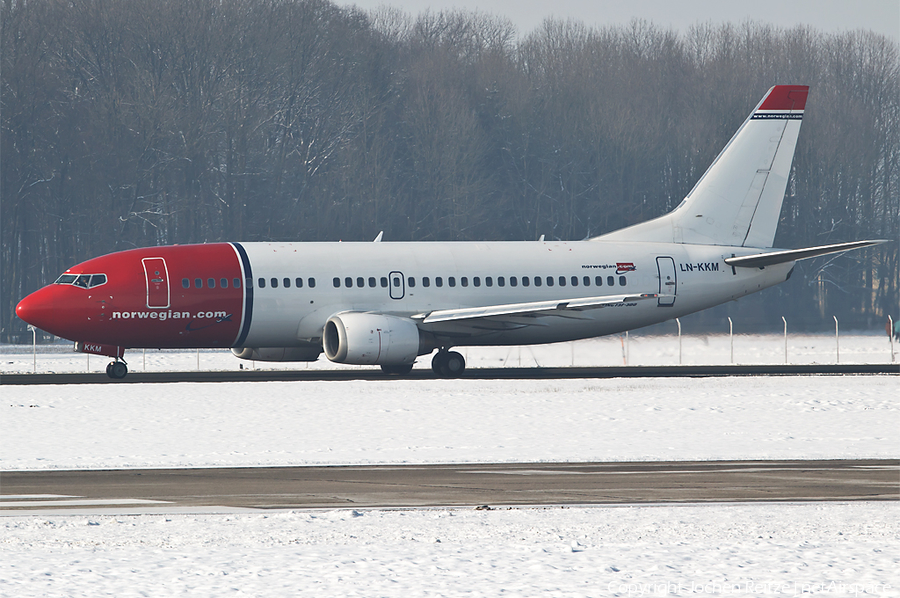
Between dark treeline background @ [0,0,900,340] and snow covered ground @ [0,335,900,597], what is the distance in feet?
134

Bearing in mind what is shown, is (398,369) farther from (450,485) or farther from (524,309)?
(450,485)

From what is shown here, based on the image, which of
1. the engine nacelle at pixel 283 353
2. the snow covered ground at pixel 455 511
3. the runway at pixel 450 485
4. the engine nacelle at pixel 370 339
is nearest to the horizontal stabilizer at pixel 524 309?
the engine nacelle at pixel 370 339

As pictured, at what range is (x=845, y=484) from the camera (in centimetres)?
1623

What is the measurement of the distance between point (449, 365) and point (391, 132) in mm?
58723

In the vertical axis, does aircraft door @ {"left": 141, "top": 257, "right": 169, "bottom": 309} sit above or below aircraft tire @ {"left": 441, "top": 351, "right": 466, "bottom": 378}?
above

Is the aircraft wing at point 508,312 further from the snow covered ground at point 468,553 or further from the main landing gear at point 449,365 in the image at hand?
the snow covered ground at point 468,553

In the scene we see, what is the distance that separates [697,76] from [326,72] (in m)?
32.9


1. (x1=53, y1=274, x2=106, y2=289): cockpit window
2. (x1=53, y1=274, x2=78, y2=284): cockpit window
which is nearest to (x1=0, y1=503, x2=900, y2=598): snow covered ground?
(x1=53, y1=274, x2=106, y2=289): cockpit window

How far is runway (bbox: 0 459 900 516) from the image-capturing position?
49.0ft

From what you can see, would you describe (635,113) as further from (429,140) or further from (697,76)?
(429,140)

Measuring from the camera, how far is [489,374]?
37594 millimetres

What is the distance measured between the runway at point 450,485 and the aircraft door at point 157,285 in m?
16.8

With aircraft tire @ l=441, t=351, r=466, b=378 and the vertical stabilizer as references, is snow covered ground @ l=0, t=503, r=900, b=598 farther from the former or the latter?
the vertical stabilizer


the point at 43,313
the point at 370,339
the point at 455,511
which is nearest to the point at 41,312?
the point at 43,313
